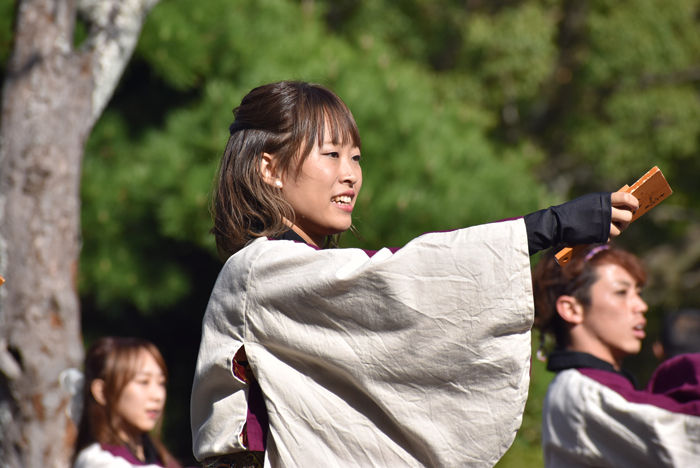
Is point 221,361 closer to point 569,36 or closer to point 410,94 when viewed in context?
point 410,94

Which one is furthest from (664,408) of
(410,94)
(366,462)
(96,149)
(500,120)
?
(500,120)

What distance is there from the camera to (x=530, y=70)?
8836 millimetres

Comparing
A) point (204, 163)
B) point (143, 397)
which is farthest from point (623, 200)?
point (204, 163)

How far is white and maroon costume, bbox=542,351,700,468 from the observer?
75.8 inches

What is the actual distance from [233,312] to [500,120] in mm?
9350

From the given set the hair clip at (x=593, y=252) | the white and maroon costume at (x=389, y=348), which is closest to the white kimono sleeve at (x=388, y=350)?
the white and maroon costume at (x=389, y=348)

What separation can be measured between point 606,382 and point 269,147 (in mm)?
1367

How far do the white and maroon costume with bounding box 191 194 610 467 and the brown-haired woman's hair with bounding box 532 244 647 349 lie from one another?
1.29 m

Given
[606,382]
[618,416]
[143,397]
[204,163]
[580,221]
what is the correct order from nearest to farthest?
[580,221] → [618,416] → [606,382] → [143,397] → [204,163]

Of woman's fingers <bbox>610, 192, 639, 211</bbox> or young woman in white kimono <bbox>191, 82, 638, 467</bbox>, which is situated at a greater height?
woman's fingers <bbox>610, 192, 639, 211</bbox>

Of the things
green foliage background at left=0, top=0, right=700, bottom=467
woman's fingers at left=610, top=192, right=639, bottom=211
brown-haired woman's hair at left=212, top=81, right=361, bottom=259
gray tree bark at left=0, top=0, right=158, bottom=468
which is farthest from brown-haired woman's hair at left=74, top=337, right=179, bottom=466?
woman's fingers at left=610, top=192, right=639, bottom=211

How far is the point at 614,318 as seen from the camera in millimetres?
2359

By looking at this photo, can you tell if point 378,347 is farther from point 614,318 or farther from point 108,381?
point 108,381

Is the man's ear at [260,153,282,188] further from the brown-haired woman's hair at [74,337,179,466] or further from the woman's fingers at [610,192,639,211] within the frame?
the brown-haired woman's hair at [74,337,179,466]
